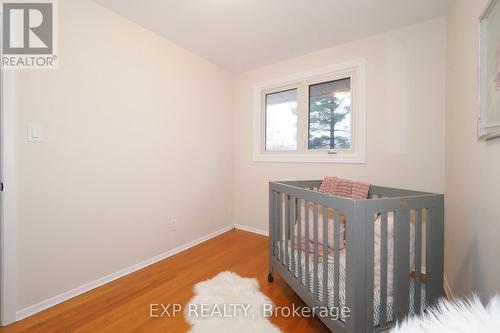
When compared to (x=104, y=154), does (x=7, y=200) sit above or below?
below

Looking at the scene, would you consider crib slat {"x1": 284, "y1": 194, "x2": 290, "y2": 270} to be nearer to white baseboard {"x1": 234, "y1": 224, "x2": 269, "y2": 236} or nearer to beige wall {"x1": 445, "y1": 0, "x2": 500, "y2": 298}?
beige wall {"x1": 445, "y1": 0, "x2": 500, "y2": 298}

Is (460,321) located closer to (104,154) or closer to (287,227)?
(287,227)

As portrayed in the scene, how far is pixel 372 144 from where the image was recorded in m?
2.19

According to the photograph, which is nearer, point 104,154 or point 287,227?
point 287,227

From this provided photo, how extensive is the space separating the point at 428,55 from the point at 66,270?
3.40 m

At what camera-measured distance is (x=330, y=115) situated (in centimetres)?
250

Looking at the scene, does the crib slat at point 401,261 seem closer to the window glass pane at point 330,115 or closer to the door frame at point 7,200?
the window glass pane at point 330,115

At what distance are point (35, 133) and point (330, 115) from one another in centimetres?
260

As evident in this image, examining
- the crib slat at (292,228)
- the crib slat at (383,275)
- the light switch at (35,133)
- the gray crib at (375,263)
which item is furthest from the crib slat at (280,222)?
the light switch at (35,133)

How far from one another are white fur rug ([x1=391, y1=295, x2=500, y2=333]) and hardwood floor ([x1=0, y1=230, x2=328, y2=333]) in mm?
969

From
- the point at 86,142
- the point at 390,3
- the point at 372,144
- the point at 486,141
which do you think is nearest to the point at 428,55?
the point at 390,3

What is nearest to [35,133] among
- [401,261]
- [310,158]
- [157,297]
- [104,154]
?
[104,154]

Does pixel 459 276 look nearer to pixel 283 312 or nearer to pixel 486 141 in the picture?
pixel 486 141

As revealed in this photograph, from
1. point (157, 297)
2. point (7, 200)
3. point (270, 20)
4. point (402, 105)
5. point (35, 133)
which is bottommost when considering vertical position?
point (157, 297)
